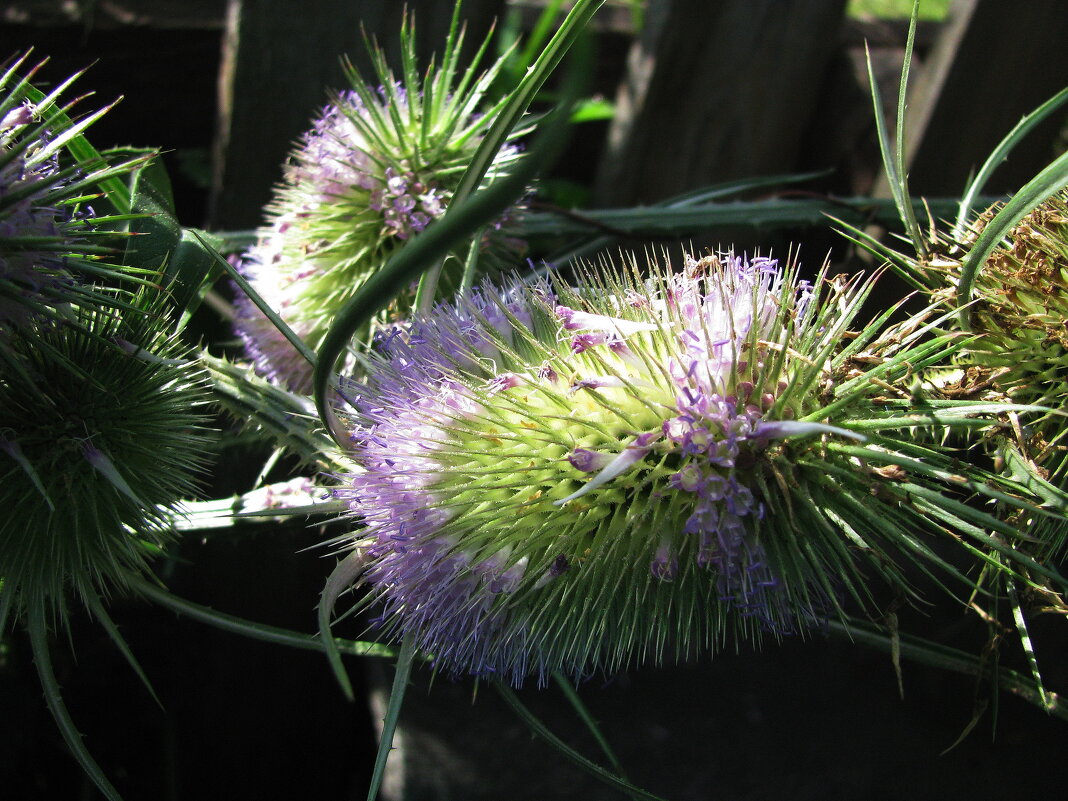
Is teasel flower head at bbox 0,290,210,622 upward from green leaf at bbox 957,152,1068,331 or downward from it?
downward

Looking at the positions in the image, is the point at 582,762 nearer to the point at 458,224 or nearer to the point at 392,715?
the point at 392,715

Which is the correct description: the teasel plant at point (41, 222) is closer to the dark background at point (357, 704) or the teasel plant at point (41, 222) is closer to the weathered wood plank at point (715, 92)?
the dark background at point (357, 704)

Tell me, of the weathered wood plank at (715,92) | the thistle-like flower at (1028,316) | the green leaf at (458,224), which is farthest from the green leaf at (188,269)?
the weathered wood plank at (715,92)

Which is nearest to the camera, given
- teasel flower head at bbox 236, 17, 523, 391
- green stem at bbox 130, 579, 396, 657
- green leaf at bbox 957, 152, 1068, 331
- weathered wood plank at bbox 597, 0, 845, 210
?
green leaf at bbox 957, 152, 1068, 331

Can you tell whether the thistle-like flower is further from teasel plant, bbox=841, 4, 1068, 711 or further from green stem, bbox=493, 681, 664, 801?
green stem, bbox=493, 681, 664, 801

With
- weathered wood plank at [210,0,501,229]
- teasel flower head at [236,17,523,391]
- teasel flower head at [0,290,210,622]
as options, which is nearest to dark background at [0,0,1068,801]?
weathered wood plank at [210,0,501,229]

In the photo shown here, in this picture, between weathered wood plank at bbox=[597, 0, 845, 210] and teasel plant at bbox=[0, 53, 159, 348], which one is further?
weathered wood plank at bbox=[597, 0, 845, 210]

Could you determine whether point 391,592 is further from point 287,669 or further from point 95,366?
point 287,669
